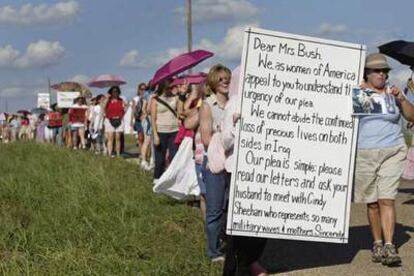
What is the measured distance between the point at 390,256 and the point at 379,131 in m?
1.07

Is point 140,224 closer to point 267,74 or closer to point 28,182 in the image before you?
point 267,74

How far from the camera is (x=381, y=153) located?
700cm

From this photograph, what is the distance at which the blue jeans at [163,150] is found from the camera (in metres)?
10.7

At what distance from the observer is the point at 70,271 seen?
6016 millimetres

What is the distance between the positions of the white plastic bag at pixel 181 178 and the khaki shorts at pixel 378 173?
9.39 ft

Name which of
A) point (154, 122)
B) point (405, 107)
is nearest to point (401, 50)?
point (405, 107)

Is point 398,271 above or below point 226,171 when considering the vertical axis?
below

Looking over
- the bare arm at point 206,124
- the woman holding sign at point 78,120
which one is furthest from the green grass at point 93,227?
the woman holding sign at point 78,120

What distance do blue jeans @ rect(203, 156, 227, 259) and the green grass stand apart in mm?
148

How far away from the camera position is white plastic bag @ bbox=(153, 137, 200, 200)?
31.4 feet

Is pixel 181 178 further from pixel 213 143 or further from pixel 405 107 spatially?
pixel 405 107

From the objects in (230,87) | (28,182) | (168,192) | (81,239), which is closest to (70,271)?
(81,239)

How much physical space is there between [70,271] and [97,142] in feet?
50.7

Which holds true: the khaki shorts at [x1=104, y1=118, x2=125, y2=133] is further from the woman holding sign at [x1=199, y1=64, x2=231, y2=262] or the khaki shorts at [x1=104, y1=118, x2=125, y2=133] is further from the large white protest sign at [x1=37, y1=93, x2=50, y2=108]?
the large white protest sign at [x1=37, y1=93, x2=50, y2=108]
